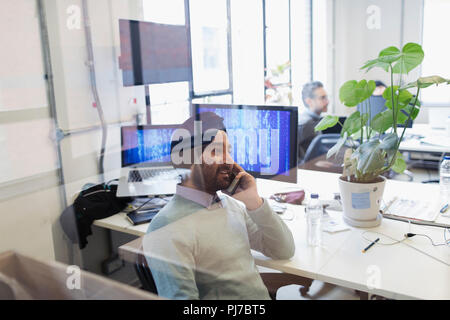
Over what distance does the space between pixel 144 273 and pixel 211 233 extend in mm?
248

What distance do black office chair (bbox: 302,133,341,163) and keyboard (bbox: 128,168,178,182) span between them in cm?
138

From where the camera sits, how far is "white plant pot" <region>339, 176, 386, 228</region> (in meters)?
1.68

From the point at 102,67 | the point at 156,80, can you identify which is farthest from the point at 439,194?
the point at 102,67

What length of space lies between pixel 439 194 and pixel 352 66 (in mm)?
3200

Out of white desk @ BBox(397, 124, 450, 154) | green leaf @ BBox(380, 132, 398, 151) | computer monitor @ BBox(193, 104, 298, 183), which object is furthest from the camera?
white desk @ BBox(397, 124, 450, 154)

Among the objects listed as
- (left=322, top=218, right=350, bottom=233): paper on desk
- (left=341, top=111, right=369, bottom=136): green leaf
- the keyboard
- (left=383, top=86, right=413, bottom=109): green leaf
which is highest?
(left=383, top=86, right=413, bottom=109): green leaf

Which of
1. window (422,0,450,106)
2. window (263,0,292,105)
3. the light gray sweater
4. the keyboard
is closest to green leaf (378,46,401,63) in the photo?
the light gray sweater

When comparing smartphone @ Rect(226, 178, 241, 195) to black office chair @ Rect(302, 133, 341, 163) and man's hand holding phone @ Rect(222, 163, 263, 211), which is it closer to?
man's hand holding phone @ Rect(222, 163, 263, 211)

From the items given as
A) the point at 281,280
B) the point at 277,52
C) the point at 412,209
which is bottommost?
the point at 281,280

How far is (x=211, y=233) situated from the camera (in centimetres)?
139

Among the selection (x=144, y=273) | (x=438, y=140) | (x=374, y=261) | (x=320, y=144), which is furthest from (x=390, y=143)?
(x=438, y=140)

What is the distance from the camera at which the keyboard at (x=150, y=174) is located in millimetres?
2020

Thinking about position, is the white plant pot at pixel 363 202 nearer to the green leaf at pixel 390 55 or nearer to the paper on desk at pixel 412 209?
the paper on desk at pixel 412 209

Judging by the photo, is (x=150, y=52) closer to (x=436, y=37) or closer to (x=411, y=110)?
(x=411, y=110)
